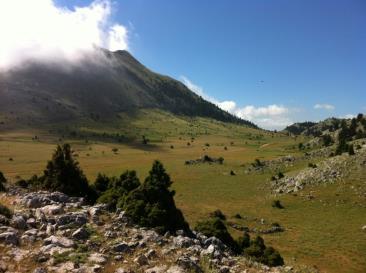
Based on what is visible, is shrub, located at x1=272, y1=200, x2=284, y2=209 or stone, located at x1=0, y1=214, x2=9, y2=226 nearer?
stone, located at x1=0, y1=214, x2=9, y2=226

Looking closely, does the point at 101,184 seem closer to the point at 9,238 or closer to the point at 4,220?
the point at 4,220

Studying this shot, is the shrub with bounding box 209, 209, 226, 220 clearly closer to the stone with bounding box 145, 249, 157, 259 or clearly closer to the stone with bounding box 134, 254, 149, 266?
the stone with bounding box 145, 249, 157, 259

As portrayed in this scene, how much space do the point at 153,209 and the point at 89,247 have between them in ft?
37.0

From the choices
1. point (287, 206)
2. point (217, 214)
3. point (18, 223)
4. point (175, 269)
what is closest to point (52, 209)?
point (18, 223)

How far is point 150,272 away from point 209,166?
111155mm

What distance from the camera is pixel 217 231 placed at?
36219mm

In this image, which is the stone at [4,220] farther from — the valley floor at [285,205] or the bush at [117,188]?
the valley floor at [285,205]

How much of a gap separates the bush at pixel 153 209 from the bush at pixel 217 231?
388 centimetres

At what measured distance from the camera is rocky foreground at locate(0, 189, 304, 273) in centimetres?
1627

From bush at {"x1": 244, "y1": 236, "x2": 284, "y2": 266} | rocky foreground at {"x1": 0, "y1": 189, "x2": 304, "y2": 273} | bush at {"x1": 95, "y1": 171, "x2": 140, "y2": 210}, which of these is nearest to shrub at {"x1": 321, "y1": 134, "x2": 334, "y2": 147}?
bush at {"x1": 95, "y1": 171, "x2": 140, "y2": 210}

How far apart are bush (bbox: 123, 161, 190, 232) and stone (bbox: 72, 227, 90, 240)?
19.4 feet

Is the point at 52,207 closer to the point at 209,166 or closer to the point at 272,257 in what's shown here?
the point at 272,257

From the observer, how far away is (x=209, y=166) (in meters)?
127

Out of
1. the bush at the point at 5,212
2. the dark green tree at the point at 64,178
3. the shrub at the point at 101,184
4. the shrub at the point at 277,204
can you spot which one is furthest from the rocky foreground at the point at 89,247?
the shrub at the point at 277,204
